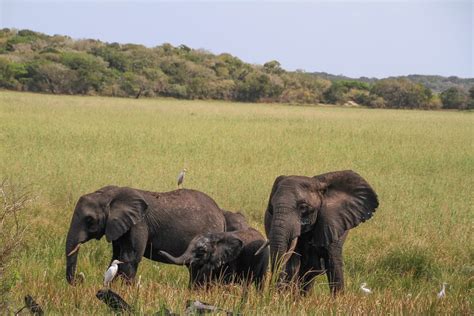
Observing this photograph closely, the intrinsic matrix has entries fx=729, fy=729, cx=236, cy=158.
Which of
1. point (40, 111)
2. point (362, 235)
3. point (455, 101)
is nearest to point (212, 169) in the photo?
point (362, 235)

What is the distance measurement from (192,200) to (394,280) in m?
2.54

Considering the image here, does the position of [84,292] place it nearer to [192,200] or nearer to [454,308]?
[192,200]

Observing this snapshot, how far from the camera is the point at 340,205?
686 centimetres

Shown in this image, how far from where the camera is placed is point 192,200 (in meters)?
8.08

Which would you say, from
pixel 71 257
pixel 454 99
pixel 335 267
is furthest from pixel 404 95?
pixel 71 257

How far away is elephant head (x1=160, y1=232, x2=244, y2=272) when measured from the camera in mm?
6934

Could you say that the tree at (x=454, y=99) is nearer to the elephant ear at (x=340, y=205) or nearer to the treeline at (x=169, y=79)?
the treeline at (x=169, y=79)

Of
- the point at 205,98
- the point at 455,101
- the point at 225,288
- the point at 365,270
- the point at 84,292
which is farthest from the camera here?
the point at 455,101

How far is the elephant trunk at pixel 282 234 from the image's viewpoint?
244 inches

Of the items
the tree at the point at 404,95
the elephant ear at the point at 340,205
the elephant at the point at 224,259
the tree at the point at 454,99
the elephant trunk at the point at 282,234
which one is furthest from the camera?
the tree at the point at 404,95

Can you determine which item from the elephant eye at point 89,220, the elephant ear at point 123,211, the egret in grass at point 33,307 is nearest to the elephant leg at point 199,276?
the elephant ear at point 123,211

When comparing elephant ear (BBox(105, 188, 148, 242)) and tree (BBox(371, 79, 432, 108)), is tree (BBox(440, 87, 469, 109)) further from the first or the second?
A: elephant ear (BBox(105, 188, 148, 242))

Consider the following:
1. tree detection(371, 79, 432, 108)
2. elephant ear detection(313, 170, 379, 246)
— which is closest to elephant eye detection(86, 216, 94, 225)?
elephant ear detection(313, 170, 379, 246)

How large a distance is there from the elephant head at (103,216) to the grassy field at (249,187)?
0.43 metres
